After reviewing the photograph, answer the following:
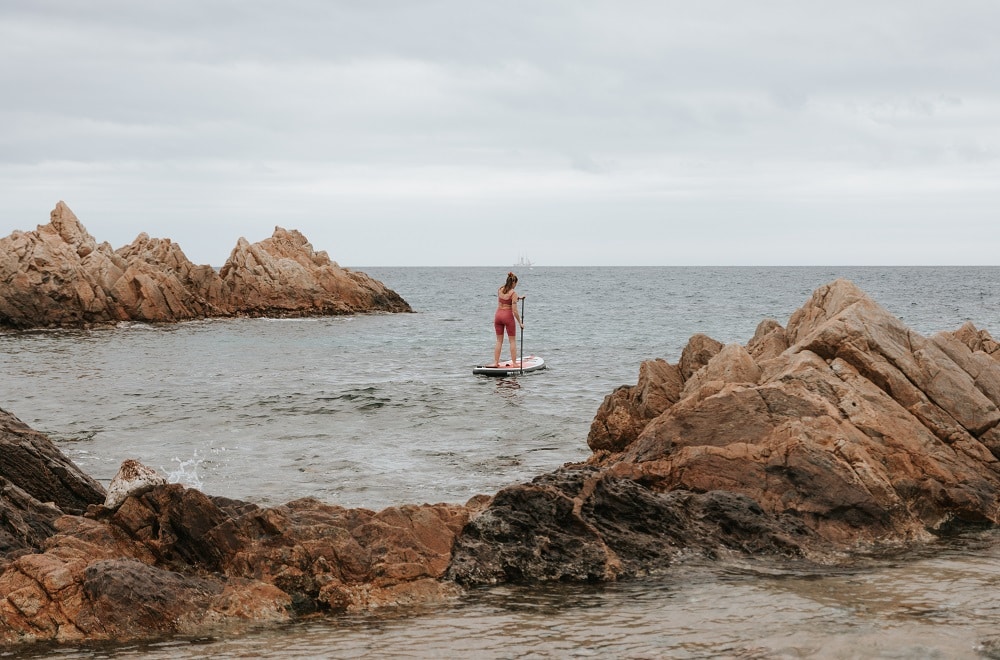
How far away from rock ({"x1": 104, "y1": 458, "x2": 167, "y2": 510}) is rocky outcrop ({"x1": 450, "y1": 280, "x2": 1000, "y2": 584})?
257 cm

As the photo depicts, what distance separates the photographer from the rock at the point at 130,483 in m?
7.96

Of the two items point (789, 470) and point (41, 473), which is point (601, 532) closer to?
point (789, 470)

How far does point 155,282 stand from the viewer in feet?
169

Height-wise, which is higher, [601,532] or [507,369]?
[601,532]

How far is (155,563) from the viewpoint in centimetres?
763

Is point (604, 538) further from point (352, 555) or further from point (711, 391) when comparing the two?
point (711, 391)

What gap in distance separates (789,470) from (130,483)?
19.4 feet

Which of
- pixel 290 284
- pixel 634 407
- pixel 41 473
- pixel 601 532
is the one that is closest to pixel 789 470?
pixel 601 532

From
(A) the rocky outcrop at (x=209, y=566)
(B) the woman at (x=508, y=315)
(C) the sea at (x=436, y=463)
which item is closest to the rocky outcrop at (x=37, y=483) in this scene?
(A) the rocky outcrop at (x=209, y=566)

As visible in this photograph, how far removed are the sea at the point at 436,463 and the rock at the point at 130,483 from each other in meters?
1.88

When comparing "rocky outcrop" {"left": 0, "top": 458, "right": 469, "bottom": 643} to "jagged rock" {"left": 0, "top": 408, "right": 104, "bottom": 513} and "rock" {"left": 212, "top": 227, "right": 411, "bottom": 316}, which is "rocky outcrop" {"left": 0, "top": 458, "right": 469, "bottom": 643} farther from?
"rock" {"left": 212, "top": 227, "right": 411, "bottom": 316}

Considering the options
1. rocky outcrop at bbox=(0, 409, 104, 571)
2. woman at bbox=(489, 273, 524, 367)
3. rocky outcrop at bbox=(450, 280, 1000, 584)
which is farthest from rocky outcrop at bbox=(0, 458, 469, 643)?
woman at bbox=(489, 273, 524, 367)

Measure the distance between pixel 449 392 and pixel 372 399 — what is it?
2033 mm

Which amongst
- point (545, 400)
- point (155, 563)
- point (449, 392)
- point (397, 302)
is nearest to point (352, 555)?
point (155, 563)
